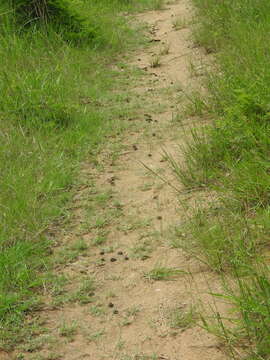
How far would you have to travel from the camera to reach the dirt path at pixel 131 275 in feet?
9.98

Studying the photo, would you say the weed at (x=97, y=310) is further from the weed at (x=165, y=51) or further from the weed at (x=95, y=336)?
the weed at (x=165, y=51)

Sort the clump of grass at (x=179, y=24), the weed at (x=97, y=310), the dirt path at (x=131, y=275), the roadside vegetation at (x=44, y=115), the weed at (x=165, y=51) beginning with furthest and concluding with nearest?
the clump of grass at (x=179, y=24) < the weed at (x=165, y=51) < the roadside vegetation at (x=44, y=115) < the weed at (x=97, y=310) < the dirt path at (x=131, y=275)

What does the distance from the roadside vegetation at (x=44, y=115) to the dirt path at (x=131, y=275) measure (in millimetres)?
179

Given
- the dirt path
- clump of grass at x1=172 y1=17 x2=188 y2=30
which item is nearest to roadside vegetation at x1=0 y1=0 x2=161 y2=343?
the dirt path

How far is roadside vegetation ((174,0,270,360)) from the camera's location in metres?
2.78

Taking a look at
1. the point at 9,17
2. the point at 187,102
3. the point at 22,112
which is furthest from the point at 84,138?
the point at 9,17

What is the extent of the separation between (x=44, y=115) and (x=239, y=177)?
2.19 m

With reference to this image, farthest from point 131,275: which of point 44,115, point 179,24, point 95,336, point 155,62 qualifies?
point 179,24

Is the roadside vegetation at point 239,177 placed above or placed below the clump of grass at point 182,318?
above

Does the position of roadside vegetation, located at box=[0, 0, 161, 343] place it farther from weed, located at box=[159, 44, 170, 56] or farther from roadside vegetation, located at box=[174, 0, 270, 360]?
roadside vegetation, located at box=[174, 0, 270, 360]

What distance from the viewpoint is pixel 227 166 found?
163 inches

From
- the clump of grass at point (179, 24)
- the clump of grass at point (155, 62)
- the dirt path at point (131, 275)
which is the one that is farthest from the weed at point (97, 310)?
the clump of grass at point (179, 24)

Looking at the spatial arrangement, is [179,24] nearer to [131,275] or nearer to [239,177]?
[239,177]

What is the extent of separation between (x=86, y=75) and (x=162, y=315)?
3.95 metres
